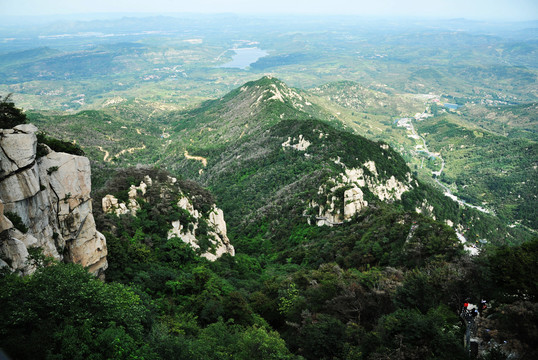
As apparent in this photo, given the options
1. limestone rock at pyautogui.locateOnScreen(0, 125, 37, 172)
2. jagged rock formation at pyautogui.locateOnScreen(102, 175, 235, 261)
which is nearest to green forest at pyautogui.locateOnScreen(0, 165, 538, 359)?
jagged rock formation at pyautogui.locateOnScreen(102, 175, 235, 261)

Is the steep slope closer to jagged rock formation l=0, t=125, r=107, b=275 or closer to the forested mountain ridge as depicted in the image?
the forested mountain ridge

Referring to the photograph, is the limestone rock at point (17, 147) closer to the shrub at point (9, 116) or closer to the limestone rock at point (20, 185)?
the limestone rock at point (20, 185)

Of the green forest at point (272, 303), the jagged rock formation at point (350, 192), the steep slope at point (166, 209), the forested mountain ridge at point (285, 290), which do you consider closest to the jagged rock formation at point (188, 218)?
the steep slope at point (166, 209)

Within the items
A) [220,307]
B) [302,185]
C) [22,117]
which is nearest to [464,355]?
[220,307]

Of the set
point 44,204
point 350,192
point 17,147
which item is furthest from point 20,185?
point 350,192

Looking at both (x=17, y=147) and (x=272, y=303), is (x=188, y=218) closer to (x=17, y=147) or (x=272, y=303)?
(x=272, y=303)

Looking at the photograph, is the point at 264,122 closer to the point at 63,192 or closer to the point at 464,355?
the point at 63,192

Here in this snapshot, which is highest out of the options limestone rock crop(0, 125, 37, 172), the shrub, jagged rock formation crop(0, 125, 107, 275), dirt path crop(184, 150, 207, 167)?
the shrub
